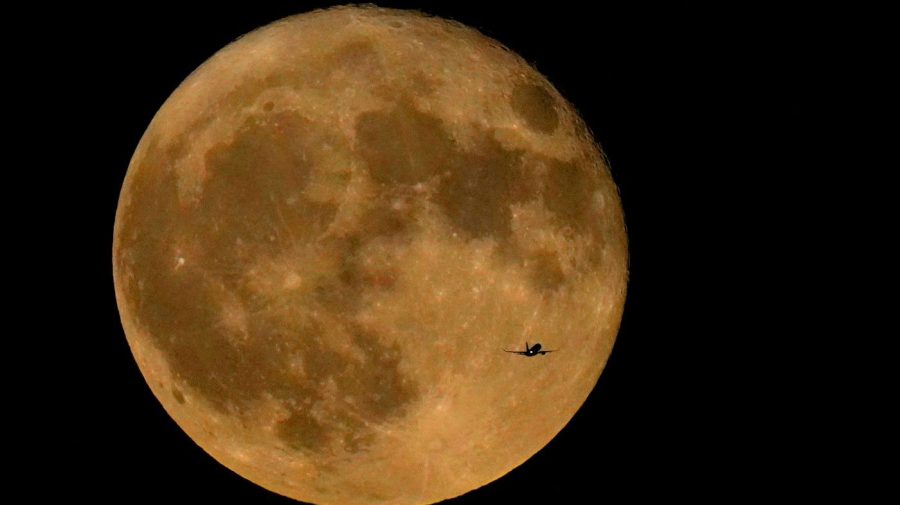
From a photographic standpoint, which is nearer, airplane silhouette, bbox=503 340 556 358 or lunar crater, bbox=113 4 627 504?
lunar crater, bbox=113 4 627 504

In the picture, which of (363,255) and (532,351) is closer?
(363,255)

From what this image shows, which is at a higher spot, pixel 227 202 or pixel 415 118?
pixel 415 118

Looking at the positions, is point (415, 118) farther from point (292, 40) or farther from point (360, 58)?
point (292, 40)

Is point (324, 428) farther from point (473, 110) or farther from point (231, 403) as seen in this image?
point (473, 110)

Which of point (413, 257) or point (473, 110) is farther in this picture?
point (473, 110)

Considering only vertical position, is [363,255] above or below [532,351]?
above

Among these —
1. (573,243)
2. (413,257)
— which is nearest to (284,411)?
(413,257)

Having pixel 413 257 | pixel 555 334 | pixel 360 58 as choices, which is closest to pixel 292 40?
pixel 360 58

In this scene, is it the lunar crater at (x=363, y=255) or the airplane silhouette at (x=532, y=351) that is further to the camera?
the airplane silhouette at (x=532, y=351)

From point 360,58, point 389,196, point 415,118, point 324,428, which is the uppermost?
point 360,58
